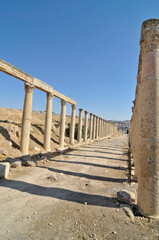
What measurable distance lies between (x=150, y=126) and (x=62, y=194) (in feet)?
12.6

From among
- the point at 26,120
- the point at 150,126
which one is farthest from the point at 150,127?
the point at 26,120

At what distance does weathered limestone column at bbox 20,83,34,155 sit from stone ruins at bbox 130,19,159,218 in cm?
950

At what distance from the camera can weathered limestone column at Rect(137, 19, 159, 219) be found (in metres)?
3.83

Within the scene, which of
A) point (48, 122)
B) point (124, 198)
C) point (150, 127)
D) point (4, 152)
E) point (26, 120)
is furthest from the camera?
point (48, 122)

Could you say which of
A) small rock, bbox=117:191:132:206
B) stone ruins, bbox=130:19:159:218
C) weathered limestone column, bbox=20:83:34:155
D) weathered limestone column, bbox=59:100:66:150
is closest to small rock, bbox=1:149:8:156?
weathered limestone column, bbox=20:83:34:155

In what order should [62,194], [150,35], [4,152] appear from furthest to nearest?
1. [4,152]
2. [62,194]
3. [150,35]

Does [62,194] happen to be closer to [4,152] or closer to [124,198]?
[124,198]

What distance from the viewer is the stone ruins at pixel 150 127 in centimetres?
383

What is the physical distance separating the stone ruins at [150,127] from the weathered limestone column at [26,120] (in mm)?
9505

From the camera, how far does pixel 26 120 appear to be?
11.5m

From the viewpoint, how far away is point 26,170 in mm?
7738

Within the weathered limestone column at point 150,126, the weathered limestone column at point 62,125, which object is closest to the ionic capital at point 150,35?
the weathered limestone column at point 150,126

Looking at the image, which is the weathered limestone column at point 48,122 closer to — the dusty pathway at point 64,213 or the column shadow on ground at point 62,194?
the dusty pathway at point 64,213

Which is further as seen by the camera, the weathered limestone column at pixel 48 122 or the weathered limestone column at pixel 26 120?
the weathered limestone column at pixel 48 122
